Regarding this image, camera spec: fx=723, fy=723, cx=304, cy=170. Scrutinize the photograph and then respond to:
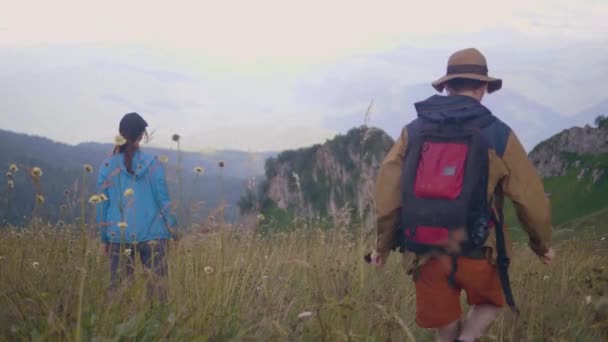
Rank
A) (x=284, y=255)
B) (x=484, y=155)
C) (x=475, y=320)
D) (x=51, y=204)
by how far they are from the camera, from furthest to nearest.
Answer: (x=284, y=255) → (x=51, y=204) → (x=475, y=320) → (x=484, y=155)

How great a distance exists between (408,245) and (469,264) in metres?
0.36

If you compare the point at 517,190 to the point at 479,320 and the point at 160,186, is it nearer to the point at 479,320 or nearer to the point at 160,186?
the point at 479,320

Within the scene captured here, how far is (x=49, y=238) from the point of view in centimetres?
582

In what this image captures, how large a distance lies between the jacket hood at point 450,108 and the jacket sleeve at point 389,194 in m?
0.20

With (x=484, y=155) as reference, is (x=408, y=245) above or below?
below

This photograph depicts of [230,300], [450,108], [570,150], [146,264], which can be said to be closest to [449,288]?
[450,108]

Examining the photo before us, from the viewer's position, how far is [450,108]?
4199mm

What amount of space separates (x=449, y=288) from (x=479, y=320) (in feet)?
0.97

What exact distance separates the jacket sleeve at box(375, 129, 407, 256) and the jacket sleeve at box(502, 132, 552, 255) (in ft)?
2.04

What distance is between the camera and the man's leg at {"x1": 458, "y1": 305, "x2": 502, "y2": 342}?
4273mm

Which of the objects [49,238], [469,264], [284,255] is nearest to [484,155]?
[469,264]

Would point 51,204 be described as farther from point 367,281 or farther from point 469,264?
point 469,264

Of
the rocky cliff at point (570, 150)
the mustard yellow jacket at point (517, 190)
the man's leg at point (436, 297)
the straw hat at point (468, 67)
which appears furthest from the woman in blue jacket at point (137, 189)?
the rocky cliff at point (570, 150)

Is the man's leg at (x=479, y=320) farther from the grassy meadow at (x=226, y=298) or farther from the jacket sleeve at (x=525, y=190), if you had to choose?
the jacket sleeve at (x=525, y=190)
